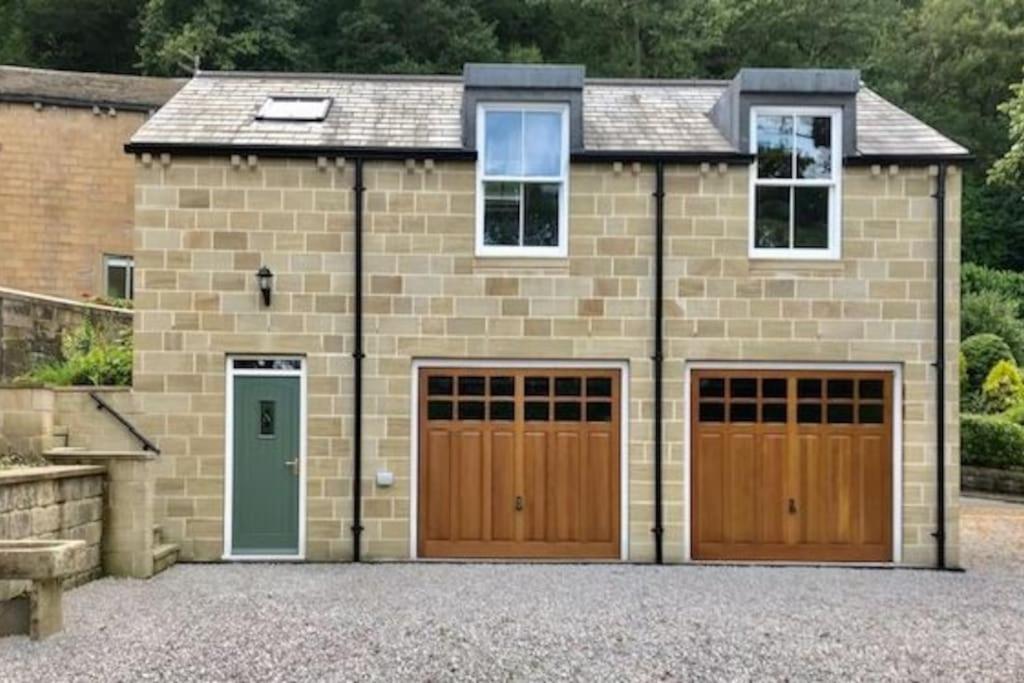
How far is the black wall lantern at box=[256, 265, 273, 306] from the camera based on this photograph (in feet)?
36.1

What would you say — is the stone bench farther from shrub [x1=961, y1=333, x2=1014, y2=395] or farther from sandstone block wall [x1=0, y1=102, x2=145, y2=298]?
shrub [x1=961, y1=333, x2=1014, y2=395]

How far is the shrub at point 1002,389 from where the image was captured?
2084cm

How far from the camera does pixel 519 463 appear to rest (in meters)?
11.3

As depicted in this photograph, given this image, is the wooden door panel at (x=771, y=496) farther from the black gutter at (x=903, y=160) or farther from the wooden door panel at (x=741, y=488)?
the black gutter at (x=903, y=160)

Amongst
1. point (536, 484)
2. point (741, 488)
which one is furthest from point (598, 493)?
point (741, 488)

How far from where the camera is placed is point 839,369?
1131 cm

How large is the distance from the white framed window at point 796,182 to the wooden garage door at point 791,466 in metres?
1.54

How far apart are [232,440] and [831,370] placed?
6.93 meters

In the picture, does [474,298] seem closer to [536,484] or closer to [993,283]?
[536,484]

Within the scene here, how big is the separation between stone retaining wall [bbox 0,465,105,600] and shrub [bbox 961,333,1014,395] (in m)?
19.1

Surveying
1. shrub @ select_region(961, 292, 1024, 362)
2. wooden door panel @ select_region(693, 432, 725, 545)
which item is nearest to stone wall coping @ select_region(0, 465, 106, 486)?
wooden door panel @ select_region(693, 432, 725, 545)

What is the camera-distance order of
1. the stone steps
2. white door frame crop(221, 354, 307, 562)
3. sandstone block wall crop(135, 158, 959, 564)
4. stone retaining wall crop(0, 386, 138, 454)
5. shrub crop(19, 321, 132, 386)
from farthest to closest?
shrub crop(19, 321, 132, 386)
sandstone block wall crop(135, 158, 959, 564)
white door frame crop(221, 354, 307, 562)
stone retaining wall crop(0, 386, 138, 454)
the stone steps

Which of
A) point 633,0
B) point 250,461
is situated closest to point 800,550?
point 250,461

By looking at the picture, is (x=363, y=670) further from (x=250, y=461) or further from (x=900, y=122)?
(x=900, y=122)
